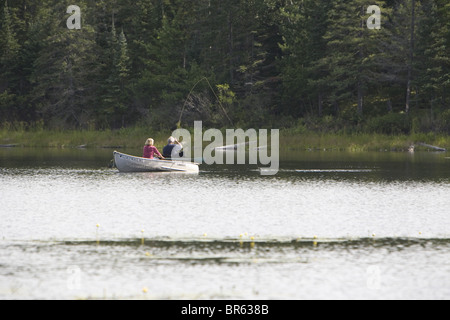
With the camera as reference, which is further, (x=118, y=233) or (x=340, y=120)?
(x=340, y=120)

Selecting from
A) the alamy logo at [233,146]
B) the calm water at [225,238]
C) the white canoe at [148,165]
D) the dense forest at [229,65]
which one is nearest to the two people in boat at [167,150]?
the white canoe at [148,165]

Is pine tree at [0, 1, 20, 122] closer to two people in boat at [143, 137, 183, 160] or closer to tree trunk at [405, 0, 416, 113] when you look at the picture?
tree trunk at [405, 0, 416, 113]

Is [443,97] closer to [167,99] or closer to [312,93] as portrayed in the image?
[312,93]

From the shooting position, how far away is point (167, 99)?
7044 centimetres

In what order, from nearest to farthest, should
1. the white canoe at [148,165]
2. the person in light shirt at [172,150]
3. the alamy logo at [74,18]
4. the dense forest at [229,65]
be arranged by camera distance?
the white canoe at [148,165] → the person in light shirt at [172,150] → the dense forest at [229,65] → the alamy logo at [74,18]

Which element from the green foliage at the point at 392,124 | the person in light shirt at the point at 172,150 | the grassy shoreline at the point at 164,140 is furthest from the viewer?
the green foliage at the point at 392,124

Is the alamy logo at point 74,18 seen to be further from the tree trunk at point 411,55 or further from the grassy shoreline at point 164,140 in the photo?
the tree trunk at point 411,55

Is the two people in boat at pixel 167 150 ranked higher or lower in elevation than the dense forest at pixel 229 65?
lower

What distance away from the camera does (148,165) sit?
3578 centimetres

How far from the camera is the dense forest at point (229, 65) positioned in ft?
192

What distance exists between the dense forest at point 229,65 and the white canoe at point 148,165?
18490 mm

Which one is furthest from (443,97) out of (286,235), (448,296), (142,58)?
(448,296)
